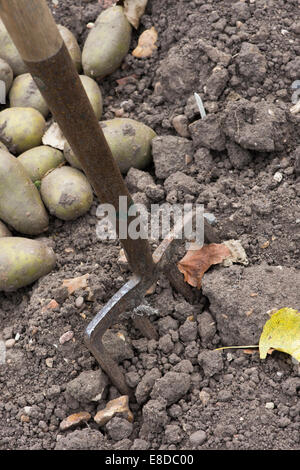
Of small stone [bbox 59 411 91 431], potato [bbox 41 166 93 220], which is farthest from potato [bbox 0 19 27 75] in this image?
small stone [bbox 59 411 91 431]

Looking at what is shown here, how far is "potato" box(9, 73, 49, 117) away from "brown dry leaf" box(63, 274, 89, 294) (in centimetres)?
98

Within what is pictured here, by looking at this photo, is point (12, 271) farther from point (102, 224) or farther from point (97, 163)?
point (97, 163)

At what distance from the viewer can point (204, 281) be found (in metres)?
2.33

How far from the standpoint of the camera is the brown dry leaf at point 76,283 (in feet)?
7.74

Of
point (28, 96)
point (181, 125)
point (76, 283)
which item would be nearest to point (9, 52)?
point (28, 96)

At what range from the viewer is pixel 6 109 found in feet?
9.49

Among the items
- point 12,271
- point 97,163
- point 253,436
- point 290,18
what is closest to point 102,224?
point 12,271

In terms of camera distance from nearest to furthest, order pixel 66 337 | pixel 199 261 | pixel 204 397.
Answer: pixel 204 397, pixel 66 337, pixel 199 261

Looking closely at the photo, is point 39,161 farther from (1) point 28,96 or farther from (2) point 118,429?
(2) point 118,429

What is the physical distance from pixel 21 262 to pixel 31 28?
1149 mm

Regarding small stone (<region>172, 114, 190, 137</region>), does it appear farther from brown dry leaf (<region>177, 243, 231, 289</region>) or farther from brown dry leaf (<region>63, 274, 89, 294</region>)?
brown dry leaf (<region>63, 274, 89, 294</region>)

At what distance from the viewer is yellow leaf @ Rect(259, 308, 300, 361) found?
83.0 inches

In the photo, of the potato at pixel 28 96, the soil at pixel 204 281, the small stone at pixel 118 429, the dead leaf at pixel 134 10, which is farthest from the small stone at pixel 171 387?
the dead leaf at pixel 134 10

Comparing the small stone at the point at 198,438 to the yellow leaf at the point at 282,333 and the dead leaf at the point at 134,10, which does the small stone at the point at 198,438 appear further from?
the dead leaf at the point at 134,10
